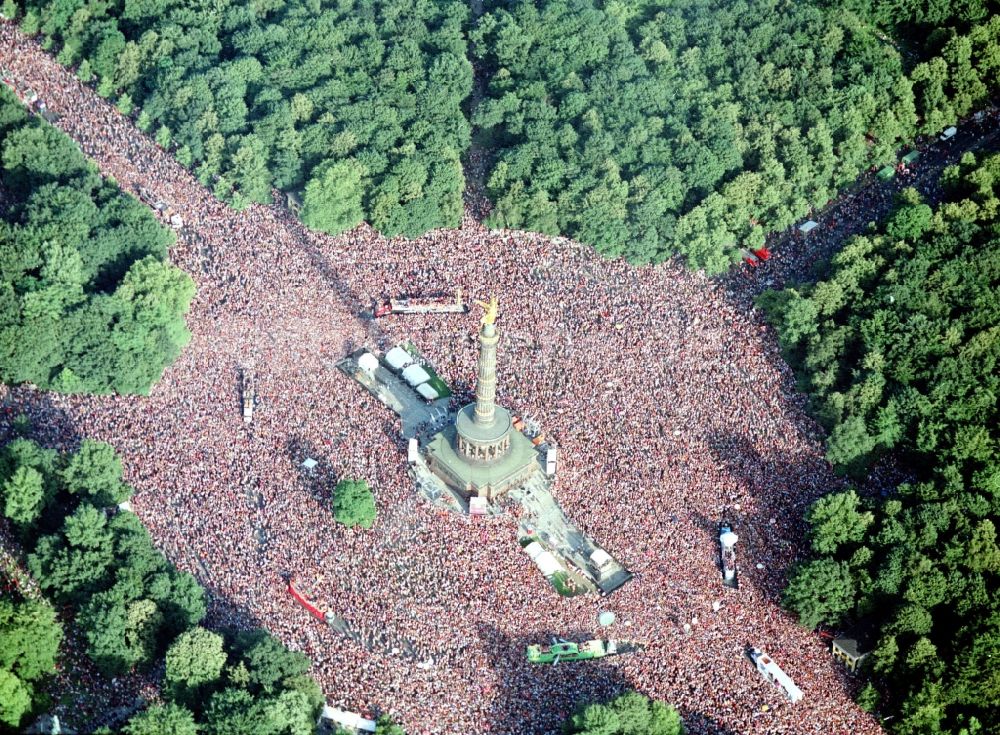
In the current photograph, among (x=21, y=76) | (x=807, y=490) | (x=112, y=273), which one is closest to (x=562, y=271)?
(x=807, y=490)

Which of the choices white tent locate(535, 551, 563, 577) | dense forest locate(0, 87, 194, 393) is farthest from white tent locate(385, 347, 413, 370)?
white tent locate(535, 551, 563, 577)

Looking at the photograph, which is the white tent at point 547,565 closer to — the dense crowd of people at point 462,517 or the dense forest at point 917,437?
the dense crowd of people at point 462,517

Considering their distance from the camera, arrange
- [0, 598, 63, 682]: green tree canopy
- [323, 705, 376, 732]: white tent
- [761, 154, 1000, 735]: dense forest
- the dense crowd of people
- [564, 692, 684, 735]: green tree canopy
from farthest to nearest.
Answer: [761, 154, 1000, 735]: dense forest → the dense crowd of people → [323, 705, 376, 732]: white tent → [0, 598, 63, 682]: green tree canopy → [564, 692, 684, 735]: green tree canopy

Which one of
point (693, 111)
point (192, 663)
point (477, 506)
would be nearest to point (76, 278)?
point (477, 506)

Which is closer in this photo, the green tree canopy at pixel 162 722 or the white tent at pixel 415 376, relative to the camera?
the green tree canopy at pixel 162 722

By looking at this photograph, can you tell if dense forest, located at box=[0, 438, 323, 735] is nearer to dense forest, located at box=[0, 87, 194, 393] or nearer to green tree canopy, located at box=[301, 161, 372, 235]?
dense forest, located at box=[0, 87, 194, 393]

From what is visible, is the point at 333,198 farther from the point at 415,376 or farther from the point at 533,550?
the point at 533,550

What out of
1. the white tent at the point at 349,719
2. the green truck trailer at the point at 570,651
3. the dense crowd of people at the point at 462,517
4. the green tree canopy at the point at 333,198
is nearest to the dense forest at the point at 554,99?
the green tree canopy at the point at 333,198
